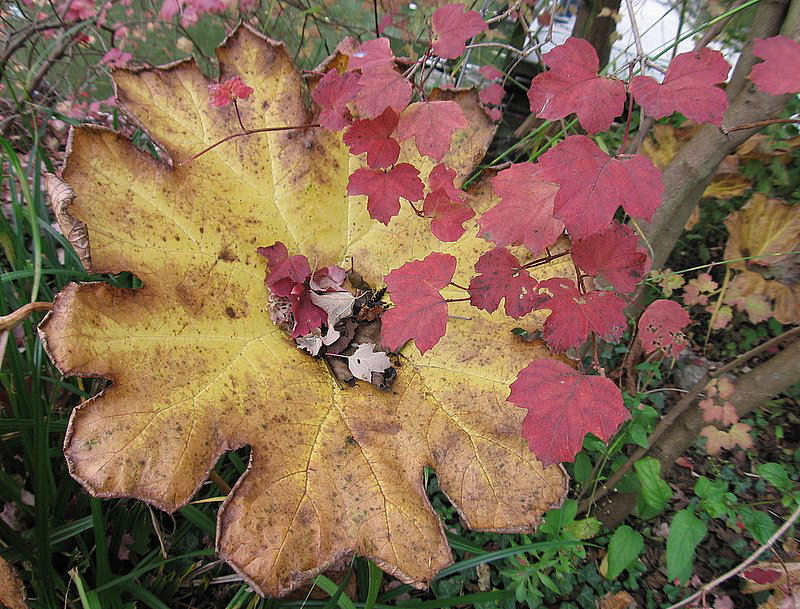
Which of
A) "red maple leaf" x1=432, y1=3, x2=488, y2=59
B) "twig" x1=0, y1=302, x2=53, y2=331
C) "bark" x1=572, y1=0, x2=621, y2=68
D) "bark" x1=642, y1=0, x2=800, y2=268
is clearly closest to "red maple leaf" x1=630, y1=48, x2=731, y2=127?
"red maple leaf" x1=432, y1=3, x2=488, y2=59

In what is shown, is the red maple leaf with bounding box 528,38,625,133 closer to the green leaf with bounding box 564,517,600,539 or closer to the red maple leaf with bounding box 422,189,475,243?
the red maple leaf with bounding box 422,189,475,243

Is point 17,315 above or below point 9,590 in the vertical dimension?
above

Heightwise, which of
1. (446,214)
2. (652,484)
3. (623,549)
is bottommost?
(623,549)

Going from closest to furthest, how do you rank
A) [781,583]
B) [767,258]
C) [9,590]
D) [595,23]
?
[9,590] → [781,583] → [767,258] → [595,23]

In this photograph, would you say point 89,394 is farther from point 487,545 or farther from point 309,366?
point 487,545

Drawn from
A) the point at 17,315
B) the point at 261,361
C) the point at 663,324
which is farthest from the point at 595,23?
the point at 17,315

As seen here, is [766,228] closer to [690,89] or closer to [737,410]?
[737,410]
